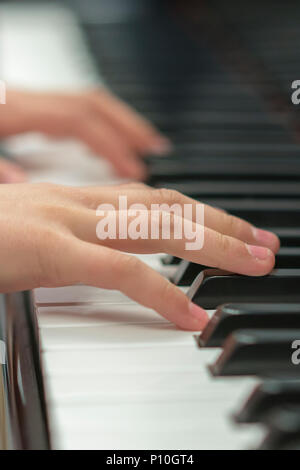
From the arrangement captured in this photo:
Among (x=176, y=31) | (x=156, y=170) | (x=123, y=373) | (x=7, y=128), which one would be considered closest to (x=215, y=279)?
(x=123, y=373)

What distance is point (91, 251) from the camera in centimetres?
86

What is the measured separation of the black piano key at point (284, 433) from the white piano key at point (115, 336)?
0.22 meters

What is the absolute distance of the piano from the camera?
0.64m

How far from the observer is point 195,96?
1.91 metres

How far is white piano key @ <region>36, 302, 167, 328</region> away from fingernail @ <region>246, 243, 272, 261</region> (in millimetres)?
146

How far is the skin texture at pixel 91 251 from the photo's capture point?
2.79 ft

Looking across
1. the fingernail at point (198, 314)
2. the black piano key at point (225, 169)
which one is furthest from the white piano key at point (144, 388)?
the black piano key at point (225, 169)

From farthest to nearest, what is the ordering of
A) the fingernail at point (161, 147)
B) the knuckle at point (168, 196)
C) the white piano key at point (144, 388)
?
the fingernail at point (161, 147) < the knuckle at point (168, 196) < the white piano key at point (144, 388)

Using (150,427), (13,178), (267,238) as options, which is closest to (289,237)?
(267,238)

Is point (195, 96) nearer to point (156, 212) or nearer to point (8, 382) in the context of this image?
point (156, 212)

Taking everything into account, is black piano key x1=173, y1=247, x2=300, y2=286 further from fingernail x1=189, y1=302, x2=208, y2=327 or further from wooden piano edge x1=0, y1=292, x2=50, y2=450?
wooden piano edge x1=0, y1=292, x2=50, y2=450

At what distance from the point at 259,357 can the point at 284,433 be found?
14 centimetres

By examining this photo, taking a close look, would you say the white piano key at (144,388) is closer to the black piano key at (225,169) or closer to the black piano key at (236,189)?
the black piano key at (236,189)

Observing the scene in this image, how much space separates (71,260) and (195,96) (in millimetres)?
1146
